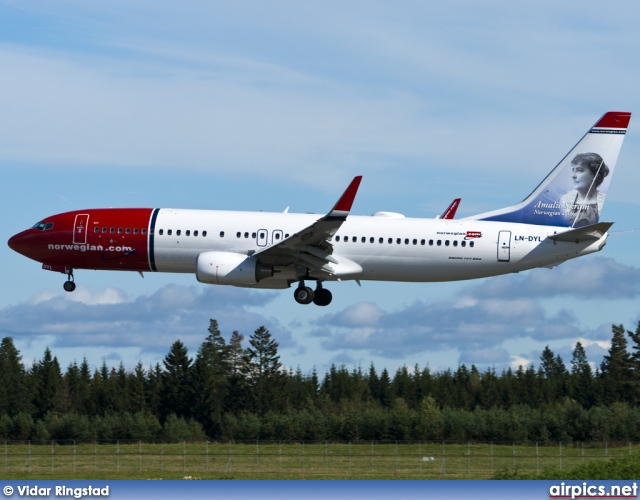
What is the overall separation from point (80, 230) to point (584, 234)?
2560 centimetres

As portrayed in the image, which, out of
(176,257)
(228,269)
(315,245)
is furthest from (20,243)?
(315,245)

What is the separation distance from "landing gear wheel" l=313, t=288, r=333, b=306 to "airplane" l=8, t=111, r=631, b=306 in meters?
0.05

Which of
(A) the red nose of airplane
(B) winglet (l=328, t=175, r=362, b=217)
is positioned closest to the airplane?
(A) the red nose of airplane

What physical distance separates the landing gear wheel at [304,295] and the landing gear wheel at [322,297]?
3.25 ft

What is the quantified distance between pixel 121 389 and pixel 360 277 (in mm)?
76065

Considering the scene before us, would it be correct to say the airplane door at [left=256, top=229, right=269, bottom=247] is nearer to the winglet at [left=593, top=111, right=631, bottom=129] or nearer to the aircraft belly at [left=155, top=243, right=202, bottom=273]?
the aircraft belly at [left=155, top=243, right=202, bottom=273]

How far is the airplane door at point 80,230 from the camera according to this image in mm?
57750

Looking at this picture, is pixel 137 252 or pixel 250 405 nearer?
pixel 137 252

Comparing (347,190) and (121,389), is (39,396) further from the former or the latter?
(347,190)

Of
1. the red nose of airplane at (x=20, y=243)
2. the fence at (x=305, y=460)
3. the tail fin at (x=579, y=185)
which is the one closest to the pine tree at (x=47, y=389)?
the fence at (x=305, y=460)

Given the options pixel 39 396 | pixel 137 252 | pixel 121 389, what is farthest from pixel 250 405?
pixel 137 252

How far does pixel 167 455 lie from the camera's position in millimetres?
63000

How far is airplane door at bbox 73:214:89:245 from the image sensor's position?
5775cm

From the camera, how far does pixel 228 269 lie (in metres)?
55.3
